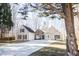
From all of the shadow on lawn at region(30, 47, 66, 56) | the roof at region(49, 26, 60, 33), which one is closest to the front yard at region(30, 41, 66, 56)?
the shadow on lawn at region(30, 47, 66, 56)

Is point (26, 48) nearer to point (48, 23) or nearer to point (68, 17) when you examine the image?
point (48, 23)

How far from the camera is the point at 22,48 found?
147 cm

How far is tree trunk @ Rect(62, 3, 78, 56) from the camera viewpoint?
1.47m

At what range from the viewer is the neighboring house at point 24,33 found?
1458 mm

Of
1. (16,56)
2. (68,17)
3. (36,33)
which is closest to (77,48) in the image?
(68,17)

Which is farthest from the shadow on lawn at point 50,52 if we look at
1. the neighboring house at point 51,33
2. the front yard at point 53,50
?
the neighboring house at point 51,33

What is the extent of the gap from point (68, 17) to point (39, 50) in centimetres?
44

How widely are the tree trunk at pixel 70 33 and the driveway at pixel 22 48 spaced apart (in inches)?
7.0

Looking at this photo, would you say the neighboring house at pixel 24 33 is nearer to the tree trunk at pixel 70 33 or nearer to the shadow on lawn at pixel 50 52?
the shadow on lawn at pixel 50 52

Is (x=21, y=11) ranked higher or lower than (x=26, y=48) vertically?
higher

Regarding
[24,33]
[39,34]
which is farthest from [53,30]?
[24,33]

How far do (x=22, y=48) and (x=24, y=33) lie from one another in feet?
0.49

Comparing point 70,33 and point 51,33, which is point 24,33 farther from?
point 70,33

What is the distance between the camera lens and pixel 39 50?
148 cm
